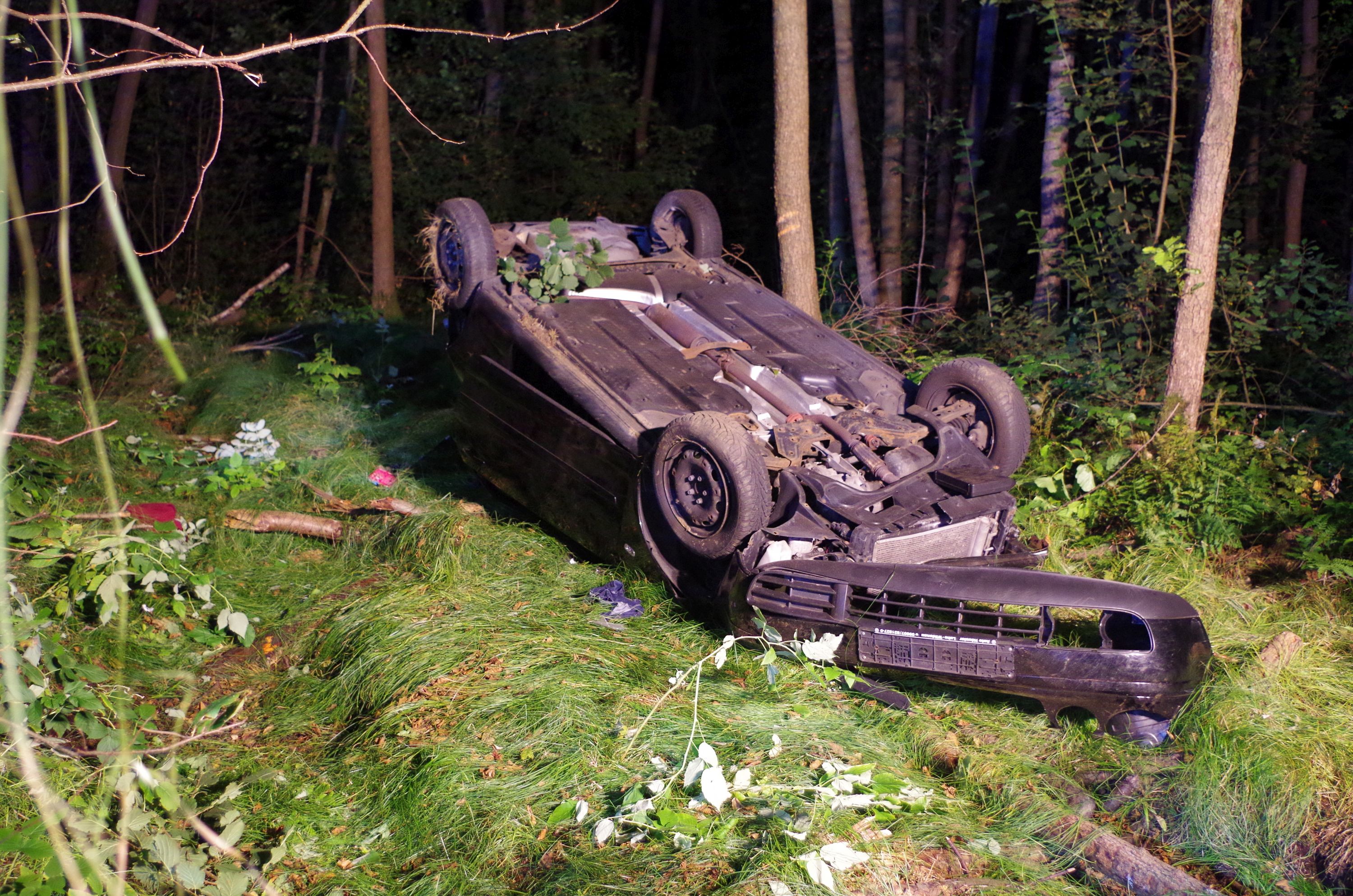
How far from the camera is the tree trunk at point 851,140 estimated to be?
29.0 feet

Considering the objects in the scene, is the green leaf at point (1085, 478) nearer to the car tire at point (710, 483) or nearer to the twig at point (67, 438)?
the car tire at point (710, 483)

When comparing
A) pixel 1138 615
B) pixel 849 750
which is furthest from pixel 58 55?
pixel 1138 615

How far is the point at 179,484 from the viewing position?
232 inches

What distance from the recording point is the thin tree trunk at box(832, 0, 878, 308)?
8.83m

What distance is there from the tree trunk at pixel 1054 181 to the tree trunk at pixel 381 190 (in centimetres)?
622

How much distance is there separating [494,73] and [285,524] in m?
9.08

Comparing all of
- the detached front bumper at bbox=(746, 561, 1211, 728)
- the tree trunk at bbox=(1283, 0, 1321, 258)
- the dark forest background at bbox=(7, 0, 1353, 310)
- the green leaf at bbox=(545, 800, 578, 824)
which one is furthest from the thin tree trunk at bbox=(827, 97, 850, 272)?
the green leaf at bbox=(545, 800, 578, 824)

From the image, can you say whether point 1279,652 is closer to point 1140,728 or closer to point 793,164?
point 1140,728

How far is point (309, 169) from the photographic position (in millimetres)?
12945

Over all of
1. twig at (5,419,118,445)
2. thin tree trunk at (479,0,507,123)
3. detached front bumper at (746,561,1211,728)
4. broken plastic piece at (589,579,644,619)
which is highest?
thin tree trunk at (479,0,507,123)

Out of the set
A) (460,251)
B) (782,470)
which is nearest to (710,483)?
(782,470)

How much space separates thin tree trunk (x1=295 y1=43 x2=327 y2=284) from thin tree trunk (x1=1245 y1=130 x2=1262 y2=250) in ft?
32.6

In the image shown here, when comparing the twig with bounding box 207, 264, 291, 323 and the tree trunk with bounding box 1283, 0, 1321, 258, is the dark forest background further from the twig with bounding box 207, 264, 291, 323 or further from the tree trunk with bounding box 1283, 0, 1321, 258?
the twig with bounding box 207, 264, 291, 323

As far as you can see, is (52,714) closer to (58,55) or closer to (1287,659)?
(58,55)
